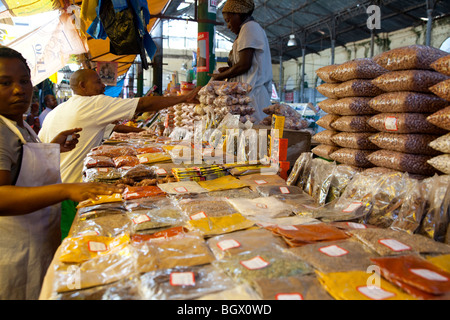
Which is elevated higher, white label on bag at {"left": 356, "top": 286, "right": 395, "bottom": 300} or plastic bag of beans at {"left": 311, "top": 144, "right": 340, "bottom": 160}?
plastic bag of beans at {"left": 311, "top": 144, "right": 340, "bottom": 160}

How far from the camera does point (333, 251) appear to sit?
1.07 m

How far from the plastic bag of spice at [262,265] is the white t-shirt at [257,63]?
267 cm

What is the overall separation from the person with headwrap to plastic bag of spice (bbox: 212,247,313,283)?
2641 mm

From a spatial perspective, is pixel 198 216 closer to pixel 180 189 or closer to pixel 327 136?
pixel 180 189

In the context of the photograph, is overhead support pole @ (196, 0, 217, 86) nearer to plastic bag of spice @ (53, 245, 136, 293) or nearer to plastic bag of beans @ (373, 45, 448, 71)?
plastic bag of beans @ (373, 45, 448, 71)

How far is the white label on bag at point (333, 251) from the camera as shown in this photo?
41.4 inches

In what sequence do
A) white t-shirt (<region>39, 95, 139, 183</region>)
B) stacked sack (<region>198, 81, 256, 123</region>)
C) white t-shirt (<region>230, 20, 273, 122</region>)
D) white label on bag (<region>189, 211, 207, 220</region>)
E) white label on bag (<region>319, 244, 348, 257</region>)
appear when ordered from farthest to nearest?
white t-shirt (<region>230, 20, 273, 122</region>)
stacked sack (<region>198, 81, 256, 123</region>)
white t-shirt (<region>39, 95, 139, 183</region>)
white label on bag (<region>189, 211, 207, 220</region>)
white label on bag (<region>319, 244, 348, 257</region>)

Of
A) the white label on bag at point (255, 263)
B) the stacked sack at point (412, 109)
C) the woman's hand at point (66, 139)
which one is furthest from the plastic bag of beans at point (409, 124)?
the woman's hand at point (66, 139)

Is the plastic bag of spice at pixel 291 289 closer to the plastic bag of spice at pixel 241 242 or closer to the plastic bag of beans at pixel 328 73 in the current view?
the plastic bag of spice at pixel 241 242

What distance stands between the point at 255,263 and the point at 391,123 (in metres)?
1.43

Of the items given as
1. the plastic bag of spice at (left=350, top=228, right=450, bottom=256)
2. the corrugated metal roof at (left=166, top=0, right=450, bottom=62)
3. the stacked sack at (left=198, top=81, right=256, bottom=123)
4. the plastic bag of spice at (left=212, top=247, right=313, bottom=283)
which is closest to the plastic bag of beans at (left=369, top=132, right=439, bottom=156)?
the plastic bag of spice at (left=350, top=228, right=450, bottom=256)

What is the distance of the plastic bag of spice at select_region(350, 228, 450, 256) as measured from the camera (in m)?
1.09

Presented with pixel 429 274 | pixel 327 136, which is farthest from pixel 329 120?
pixel 429 274
